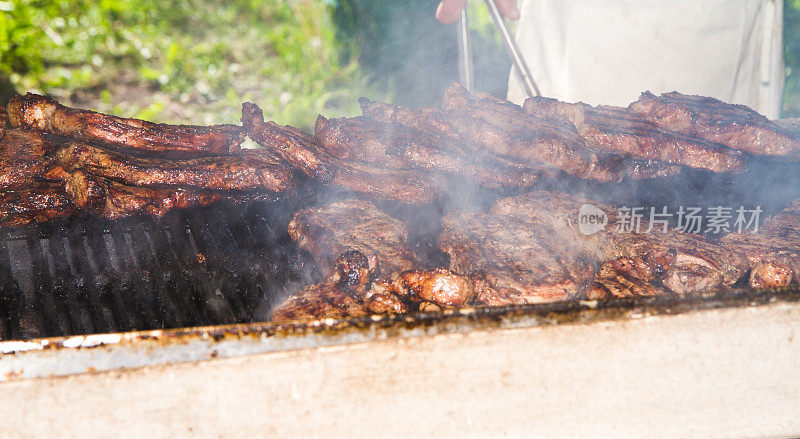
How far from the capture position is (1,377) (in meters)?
1.71

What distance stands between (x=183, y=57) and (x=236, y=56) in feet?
2.49

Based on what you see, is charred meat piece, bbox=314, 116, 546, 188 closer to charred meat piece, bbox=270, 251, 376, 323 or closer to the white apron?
charred meat piece, bbox=270, 251, 376, 323

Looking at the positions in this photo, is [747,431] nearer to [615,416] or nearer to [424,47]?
[615,416]

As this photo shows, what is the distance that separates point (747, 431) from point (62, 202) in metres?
3.46

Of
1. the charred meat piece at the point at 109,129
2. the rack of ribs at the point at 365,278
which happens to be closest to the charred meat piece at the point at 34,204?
the charred meat piece at the point at 109,129

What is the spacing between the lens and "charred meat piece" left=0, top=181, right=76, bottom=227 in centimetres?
277

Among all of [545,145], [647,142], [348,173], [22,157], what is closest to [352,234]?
[348,173]

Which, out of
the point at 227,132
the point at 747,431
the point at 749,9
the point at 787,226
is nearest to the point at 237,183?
the point at 227,132

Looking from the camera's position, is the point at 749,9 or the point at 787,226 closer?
the point at 787,226

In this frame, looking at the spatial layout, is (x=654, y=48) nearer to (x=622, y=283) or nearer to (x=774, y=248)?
(x=774, y=248)

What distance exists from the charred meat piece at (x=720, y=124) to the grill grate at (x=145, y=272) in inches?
112

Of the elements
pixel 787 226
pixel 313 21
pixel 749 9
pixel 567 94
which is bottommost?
pixel 787 226

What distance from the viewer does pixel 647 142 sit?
361cm

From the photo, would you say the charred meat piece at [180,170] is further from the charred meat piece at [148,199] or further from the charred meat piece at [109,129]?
the charred meat piece at [109,129]
